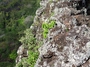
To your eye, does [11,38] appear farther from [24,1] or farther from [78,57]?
[78,57]

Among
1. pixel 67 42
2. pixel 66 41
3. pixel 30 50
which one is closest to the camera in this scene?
pixel 67 42

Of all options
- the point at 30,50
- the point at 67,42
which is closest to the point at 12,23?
the point at 30,50

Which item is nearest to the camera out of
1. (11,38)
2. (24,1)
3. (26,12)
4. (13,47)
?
(13,47)

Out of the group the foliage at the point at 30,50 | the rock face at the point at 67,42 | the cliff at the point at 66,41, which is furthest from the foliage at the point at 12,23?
the rock face at the point at 67,42

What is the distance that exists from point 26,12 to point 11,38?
2848 cm

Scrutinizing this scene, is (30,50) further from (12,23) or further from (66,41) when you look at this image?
(12,23)

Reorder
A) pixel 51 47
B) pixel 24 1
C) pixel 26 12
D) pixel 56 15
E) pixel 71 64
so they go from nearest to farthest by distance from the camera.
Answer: pixel 71 64
pixel 51 47
pixel 56 15
pixel 26 12
pixel 24 1

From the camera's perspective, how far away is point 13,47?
71.4 meters

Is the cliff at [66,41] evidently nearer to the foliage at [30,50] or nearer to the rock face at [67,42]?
the rock face at [67,42]

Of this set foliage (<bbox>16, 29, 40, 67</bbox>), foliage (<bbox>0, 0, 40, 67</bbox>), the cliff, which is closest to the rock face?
the cliff

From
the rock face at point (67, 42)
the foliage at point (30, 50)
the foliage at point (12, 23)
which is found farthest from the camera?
the foliage at point (12, 23)

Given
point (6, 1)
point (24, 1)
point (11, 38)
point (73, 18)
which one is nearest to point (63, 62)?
point (73, 18)

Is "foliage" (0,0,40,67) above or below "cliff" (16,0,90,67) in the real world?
below

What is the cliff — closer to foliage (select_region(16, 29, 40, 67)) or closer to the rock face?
the rock face
